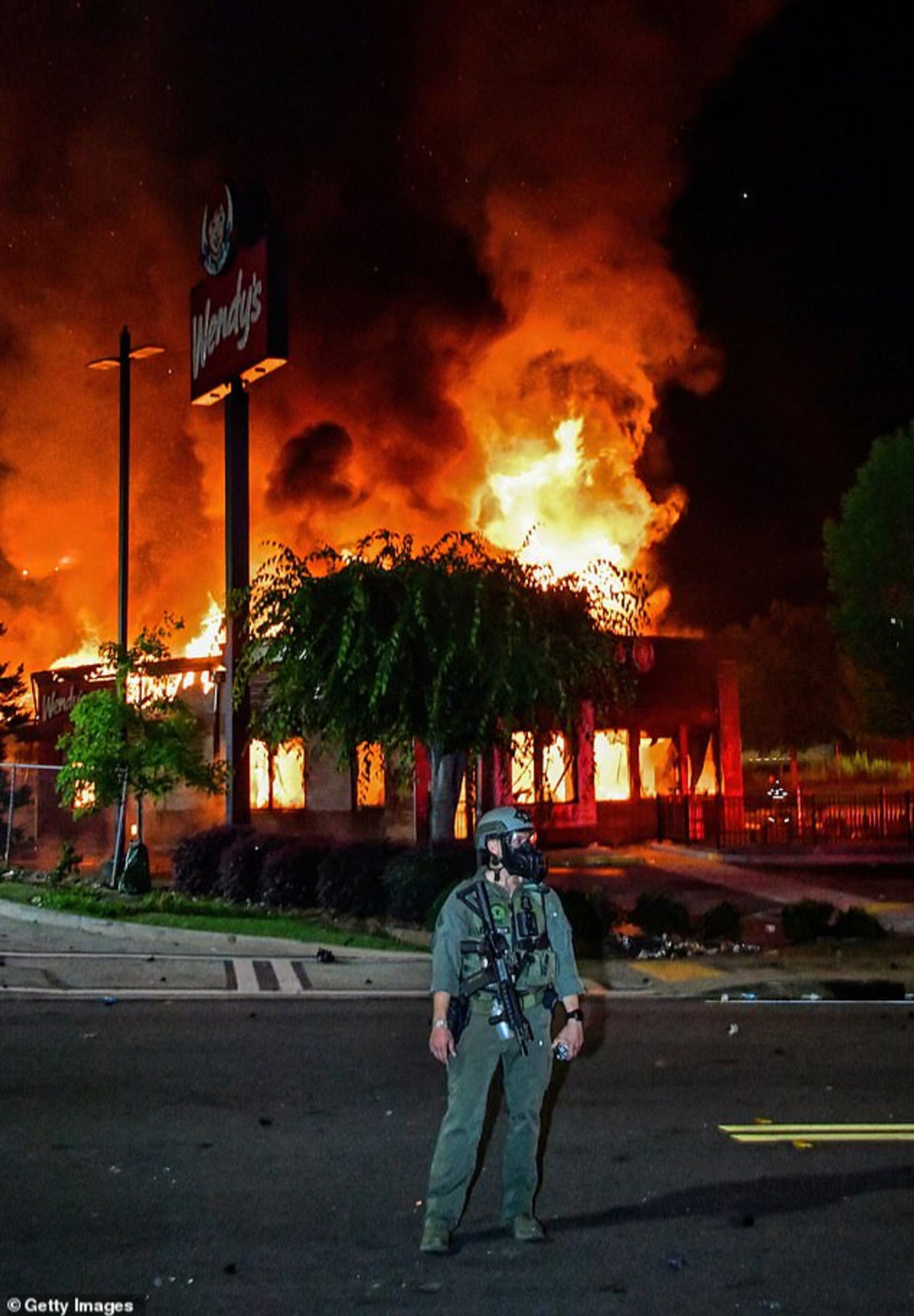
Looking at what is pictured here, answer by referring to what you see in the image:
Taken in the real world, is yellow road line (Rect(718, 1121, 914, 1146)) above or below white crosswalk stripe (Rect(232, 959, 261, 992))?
below

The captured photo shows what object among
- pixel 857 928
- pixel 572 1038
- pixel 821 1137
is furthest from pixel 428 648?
pixel 572 1038

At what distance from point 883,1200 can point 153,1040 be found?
17.2 ft

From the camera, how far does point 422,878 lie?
16047 millimetres

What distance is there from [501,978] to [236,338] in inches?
822

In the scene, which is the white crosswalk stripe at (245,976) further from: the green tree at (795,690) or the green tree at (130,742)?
the green tree at (795,690)

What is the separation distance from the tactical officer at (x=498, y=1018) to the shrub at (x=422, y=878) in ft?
32.4

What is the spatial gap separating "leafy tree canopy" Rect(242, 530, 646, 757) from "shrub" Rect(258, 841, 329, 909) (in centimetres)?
157

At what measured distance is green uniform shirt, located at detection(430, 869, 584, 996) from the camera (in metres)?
5.81

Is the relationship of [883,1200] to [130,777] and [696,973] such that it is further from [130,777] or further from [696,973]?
[130,777]

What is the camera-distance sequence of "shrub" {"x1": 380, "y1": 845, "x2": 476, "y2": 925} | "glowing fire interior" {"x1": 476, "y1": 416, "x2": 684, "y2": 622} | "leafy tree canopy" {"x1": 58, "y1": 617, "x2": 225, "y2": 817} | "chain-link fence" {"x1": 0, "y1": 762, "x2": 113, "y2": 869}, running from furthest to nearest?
1. "glowing fire interior" {"x1": 476, "y1": 416, "x2": 684, "y2": 622}
2. "chain-link fence" {"x1": 0, "y1": 762, "x2": 113, "y2": 869}
3. "leafy tree canopy" {"x1": 58, "y1": 617, "x2": 225, "y2": 817}
4. "shrub" {"x1": 380, "y1": 845, "x2": 476, "y2": 925}

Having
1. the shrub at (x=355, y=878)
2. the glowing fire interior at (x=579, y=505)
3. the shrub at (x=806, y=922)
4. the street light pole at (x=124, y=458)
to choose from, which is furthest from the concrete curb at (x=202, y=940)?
Result: the glowing fire interior at (x=579, y=505)

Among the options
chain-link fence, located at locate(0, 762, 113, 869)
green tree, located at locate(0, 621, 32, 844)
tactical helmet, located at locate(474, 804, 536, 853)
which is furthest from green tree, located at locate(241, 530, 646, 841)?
green tree, located at locate(0, 621, 32, 844)

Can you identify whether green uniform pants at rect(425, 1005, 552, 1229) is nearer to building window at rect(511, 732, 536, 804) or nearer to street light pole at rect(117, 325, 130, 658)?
street light pole at rect(117, 325, 130, 658)

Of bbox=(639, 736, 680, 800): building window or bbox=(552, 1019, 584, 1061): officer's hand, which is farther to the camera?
bbox=(639, 736, 680, 800): building window
